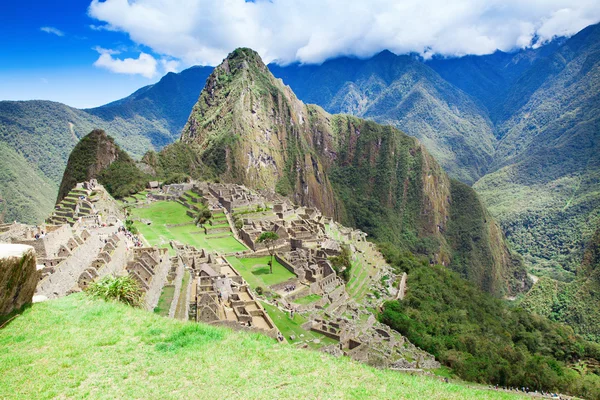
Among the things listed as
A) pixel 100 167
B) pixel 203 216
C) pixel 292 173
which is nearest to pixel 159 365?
pixel 203 216

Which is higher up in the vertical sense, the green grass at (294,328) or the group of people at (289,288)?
the group of people at (289,288)

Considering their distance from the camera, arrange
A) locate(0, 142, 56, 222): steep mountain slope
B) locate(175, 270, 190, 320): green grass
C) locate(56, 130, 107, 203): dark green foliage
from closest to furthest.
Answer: locate(175, 270, 190, 320): green grass → locate(0, 142, 56, 222): steep mountain slope → locate(56, 130, 107, 203): dark green foliage

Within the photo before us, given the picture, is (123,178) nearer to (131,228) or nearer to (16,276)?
(131,228)

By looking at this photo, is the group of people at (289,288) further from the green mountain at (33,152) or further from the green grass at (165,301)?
the green mountain at (33,152)

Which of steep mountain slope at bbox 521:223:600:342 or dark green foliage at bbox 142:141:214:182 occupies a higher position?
dark green foliage at bbox 142:141:214:182

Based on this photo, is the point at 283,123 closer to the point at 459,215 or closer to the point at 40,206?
the point at 459,215

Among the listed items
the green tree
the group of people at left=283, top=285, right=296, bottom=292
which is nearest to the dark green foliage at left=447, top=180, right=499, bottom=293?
the green tree

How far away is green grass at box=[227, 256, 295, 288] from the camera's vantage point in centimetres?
3541

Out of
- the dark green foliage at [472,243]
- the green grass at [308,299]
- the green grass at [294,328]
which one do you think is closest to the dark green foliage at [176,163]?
the green grass at [308,299]

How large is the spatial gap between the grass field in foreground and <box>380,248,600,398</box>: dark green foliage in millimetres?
28134

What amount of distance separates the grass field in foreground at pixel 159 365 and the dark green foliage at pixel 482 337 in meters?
28.1

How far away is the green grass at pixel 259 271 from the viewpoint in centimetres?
3541

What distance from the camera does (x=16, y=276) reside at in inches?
400

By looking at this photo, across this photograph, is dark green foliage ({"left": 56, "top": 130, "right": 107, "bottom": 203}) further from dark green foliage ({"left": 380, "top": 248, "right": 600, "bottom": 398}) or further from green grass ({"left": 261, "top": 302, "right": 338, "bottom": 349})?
green grass ({"left": 261, "top": 302, "right": 338, "bottom": 349})
